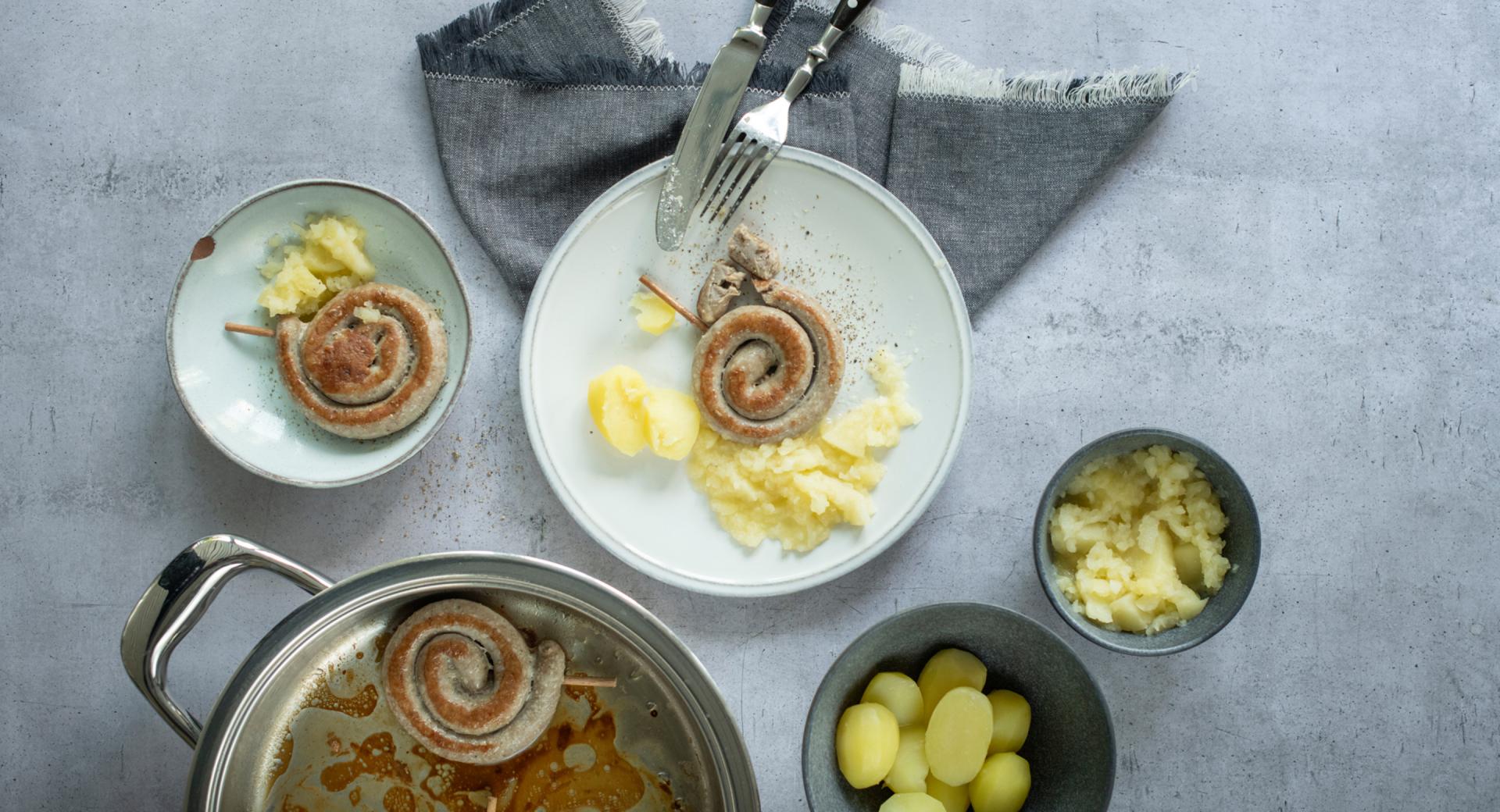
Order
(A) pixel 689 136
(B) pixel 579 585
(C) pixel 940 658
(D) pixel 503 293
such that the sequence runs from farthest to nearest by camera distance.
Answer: (D) pixel 503 293 → (A) pixel 689 136 → (C) pixel 940 658 → (B) pixel 579 585

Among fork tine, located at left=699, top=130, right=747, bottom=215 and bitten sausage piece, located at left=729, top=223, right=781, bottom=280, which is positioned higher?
fork tine, located at left=699, top=130, right=747, bottom=215

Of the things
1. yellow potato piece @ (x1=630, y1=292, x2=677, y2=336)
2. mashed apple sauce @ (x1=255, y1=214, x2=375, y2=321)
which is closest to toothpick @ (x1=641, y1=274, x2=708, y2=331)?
yellow potato piece @ (x1=630, y1=292, x2=677, y2=336)

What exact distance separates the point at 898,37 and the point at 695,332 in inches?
32.6

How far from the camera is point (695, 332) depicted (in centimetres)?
224

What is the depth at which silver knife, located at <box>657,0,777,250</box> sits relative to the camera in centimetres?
213

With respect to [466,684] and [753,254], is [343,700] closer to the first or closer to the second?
[466,684]

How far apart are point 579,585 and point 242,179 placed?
52.2 inches

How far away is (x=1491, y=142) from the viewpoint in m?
2.31

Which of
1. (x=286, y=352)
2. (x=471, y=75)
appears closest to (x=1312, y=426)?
(x=471, y=75)

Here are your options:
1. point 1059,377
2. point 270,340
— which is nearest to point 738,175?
point 1059,377

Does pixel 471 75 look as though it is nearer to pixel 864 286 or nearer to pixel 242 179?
pixel 242 179

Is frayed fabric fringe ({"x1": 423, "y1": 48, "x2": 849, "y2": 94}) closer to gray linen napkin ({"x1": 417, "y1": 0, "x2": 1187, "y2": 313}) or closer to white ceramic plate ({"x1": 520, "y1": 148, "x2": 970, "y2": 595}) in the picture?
gray linen napkin ({"x1": 417, "y1": 0, "x2": 1187, "y2": 313})

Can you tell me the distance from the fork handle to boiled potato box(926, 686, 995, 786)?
52.2 inches

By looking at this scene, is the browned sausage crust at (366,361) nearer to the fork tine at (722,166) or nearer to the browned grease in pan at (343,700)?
the browned grease in pan at (343,700)
